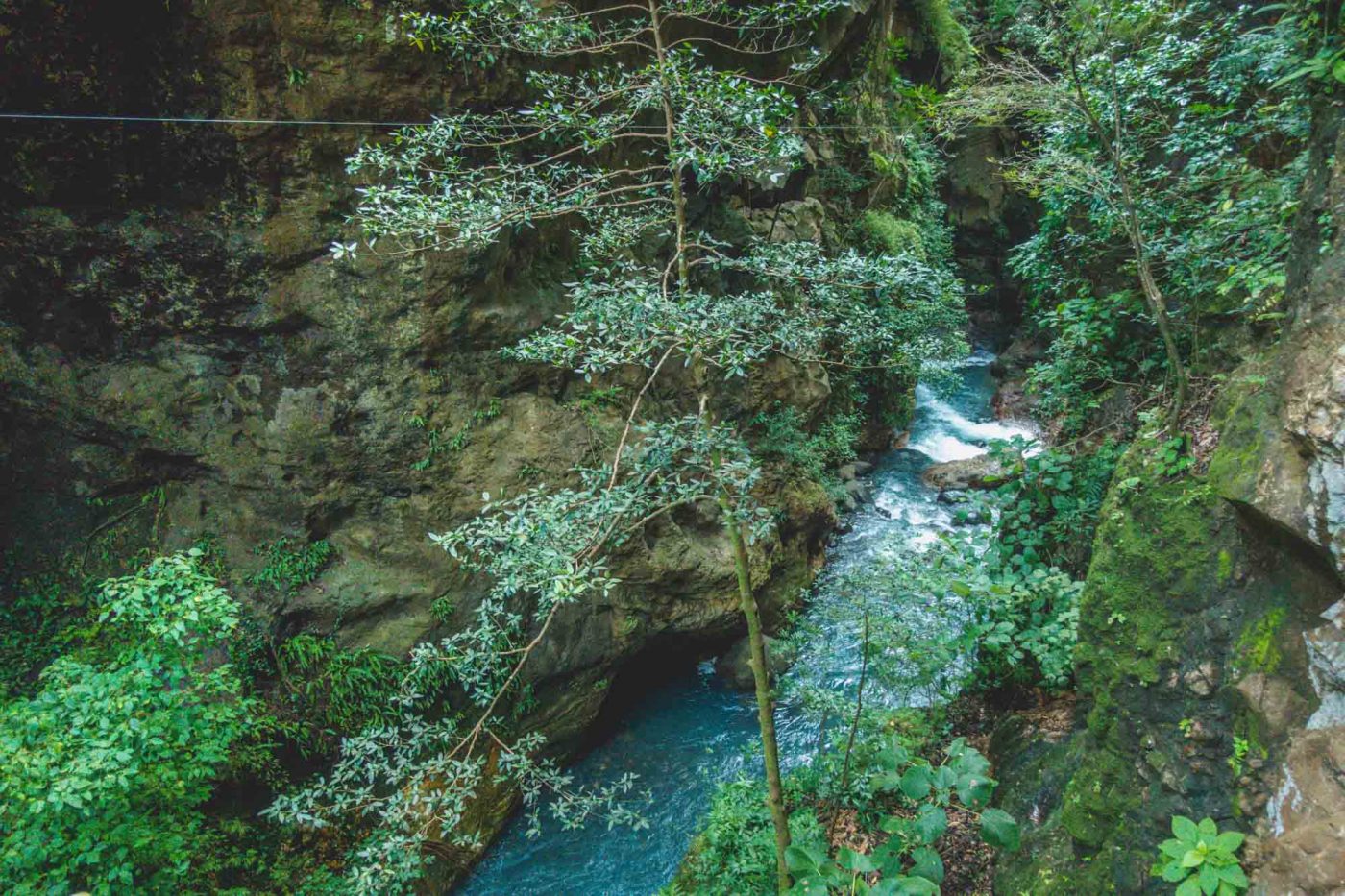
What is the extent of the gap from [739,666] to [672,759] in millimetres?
1495

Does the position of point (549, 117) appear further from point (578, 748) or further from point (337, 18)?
point (578, 748)

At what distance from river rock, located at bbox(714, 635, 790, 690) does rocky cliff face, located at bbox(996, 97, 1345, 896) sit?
143 inches

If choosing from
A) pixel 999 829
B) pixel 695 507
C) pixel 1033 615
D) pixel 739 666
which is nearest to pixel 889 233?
pixel 695 507

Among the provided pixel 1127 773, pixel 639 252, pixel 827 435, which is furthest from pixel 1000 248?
pixel 1127 773

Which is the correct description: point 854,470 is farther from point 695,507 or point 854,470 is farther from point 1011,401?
point 1011,401

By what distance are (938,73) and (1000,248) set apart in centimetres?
617

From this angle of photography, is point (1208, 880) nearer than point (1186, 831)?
Yes

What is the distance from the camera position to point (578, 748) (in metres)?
7.21

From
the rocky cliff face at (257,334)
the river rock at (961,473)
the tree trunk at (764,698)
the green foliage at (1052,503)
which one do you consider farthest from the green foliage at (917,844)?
the river rock at (961,473)

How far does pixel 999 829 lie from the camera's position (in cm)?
313

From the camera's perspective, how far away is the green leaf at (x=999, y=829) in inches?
122

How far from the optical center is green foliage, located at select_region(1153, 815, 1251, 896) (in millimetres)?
2582

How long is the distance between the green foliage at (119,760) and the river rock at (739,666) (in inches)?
218

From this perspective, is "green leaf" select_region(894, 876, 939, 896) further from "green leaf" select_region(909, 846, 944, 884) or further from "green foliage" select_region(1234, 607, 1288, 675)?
"green foliage" select_region(1234, 607, 1288, 675)
